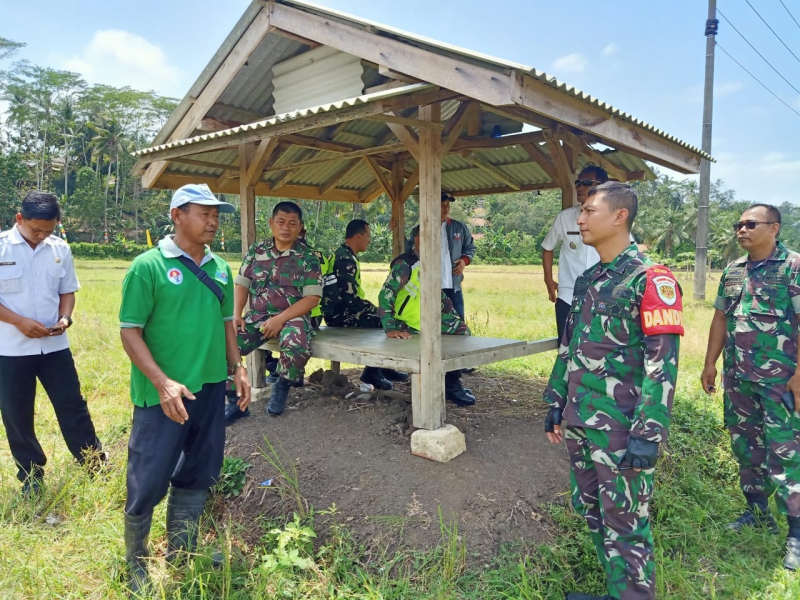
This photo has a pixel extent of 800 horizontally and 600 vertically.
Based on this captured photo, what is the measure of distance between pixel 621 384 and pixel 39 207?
12.6ft

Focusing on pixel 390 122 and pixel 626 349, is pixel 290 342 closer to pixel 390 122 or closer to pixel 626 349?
pixel 390 122

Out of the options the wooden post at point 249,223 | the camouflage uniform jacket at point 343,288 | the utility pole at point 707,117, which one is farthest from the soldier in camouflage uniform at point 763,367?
the utility pole at point 707,117

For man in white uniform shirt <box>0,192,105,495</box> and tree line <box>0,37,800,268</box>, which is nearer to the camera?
man in white uniform shirt <box>0,192,105,495</box>

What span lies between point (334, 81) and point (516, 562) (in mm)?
3662

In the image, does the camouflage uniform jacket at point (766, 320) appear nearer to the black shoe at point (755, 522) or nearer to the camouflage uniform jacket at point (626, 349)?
the black shoe at point (755, 522)

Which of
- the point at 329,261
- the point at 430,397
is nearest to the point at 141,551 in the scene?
the point at 430,397

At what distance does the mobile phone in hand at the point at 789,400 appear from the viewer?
10.4ft

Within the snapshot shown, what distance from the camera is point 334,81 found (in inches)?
171

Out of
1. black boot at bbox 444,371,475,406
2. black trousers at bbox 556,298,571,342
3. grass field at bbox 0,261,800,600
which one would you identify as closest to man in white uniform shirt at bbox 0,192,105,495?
grass field at bbox 0,261,800,600

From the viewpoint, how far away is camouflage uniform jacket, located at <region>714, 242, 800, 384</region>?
Result: 3244 millimetres

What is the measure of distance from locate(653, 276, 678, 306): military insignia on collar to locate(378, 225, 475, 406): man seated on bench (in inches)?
104

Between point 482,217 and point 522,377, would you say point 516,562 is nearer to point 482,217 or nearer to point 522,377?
point 522,377

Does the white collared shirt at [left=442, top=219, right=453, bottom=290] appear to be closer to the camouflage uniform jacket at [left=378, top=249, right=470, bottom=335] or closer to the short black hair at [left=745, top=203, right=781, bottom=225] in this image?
the camouflage uniform jacket at [left=378, top=249, right=470, bottom=335]

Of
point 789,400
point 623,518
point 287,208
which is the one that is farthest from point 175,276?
point 789,400
